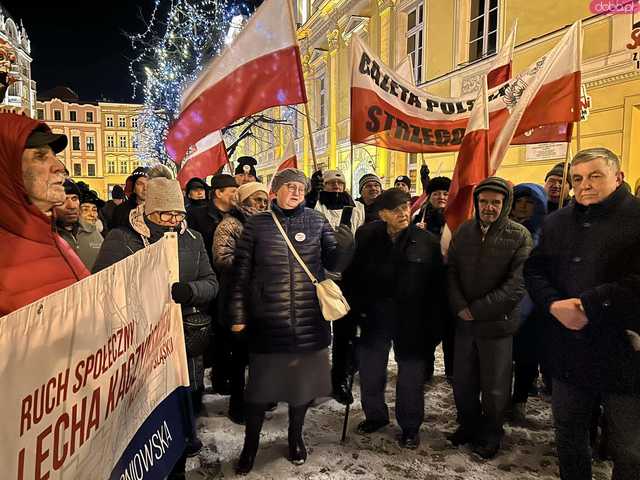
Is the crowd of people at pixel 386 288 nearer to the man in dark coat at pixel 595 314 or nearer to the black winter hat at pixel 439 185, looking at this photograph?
the man in dark coat at pixel 595 314

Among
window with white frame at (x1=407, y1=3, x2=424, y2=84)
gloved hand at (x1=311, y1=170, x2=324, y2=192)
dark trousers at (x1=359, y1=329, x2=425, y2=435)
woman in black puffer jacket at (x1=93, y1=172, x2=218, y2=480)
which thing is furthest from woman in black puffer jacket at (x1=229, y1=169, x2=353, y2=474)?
window with white frame at (x1=407, y1=3, x2=424, y2=84)

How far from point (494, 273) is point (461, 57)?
10380mm

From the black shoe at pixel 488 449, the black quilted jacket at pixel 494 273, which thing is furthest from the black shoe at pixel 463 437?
the black quilted jacket at pixel 494 273

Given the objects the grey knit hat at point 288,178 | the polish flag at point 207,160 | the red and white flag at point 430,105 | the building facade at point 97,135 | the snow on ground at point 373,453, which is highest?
the building facade at point 97,135

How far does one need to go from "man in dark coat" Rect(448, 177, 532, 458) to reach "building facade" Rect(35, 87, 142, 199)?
262 ft

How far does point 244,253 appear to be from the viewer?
3.01m

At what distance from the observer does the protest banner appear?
3.50ft

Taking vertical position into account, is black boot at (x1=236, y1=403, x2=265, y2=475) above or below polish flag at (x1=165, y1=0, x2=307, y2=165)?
below

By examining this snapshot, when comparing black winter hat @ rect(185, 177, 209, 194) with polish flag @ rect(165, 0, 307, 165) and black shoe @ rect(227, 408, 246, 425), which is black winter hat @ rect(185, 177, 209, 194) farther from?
black shoe @ rect(227, 408, 246, 425)

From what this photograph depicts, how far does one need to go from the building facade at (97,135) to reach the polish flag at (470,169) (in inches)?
3121

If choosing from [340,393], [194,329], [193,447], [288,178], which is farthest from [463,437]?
[288,178]

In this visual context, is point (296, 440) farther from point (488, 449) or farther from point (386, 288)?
point (488, 449)

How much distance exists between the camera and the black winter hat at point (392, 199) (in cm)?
338

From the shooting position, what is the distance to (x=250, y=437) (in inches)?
124
